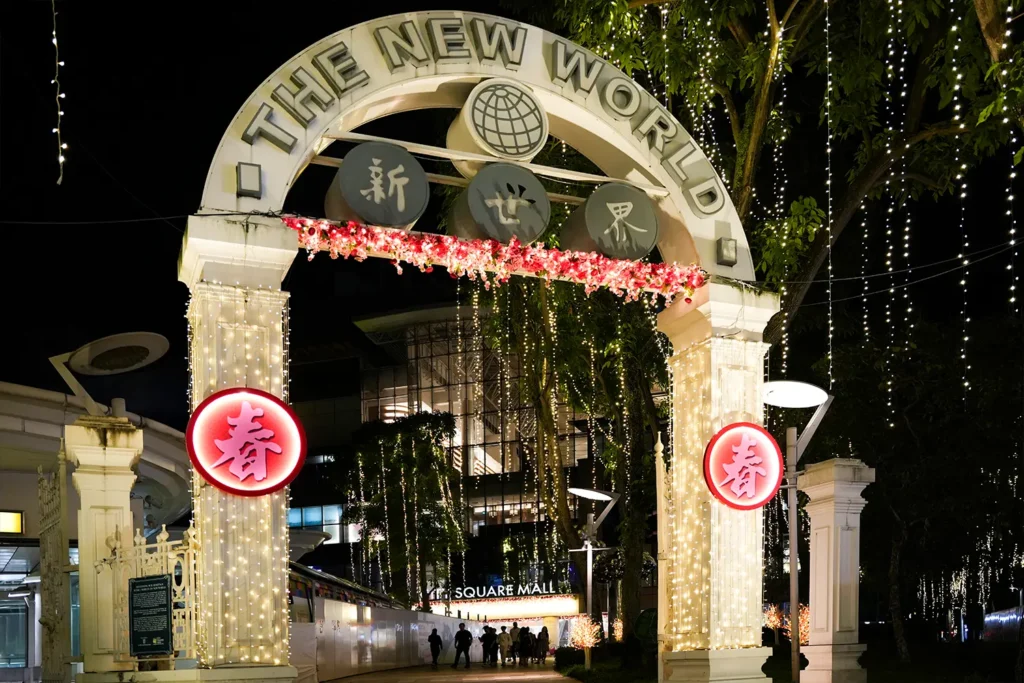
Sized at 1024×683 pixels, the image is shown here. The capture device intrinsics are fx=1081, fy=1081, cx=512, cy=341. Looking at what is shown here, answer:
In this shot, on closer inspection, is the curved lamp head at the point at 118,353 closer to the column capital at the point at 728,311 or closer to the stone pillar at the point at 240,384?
the stone pillar at the point at 240,384

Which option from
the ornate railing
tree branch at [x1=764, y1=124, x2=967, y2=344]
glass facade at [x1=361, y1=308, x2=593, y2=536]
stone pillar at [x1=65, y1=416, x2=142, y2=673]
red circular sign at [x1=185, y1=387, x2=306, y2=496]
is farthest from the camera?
glass facade at [x1=361, y1=308, x2=593, y2=536]

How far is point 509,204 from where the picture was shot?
809 centimetres

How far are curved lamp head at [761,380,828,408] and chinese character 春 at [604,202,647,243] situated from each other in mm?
2515

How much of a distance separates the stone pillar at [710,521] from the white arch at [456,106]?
0.45 m

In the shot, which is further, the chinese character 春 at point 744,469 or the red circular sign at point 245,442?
the chinese character 春 at point 744,469

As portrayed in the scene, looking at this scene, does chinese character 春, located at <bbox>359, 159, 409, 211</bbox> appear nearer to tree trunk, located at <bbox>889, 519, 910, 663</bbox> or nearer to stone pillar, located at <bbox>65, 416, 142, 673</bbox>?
stone pillar, located at <bbox>65, 416, 142, 673</bbox>

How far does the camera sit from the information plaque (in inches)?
286

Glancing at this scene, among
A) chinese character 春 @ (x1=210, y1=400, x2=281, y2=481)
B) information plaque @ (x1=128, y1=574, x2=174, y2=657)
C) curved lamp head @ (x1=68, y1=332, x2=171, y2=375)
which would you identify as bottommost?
information plaque @ (x1=128, y1=574, x2=174, y2=657)

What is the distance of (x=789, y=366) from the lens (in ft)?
67.8

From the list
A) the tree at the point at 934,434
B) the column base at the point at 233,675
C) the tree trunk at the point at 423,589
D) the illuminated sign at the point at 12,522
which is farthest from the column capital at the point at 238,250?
the tree trunk at the point at 423,589

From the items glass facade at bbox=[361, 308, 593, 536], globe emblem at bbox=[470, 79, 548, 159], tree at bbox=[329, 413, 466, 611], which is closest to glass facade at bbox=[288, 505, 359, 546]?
glass facade at bbox=[361, 308, 593, 536]

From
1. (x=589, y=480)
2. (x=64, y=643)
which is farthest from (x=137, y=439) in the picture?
(x=589, y=480)

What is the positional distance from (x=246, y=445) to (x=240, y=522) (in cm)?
51

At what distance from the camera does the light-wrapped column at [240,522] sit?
22.5ft
